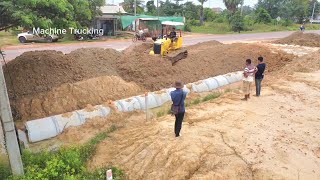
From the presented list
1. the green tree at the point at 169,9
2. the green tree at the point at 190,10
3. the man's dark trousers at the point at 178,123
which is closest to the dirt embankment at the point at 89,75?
the man's dark trousers at the point at 178,123

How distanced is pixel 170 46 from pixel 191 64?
2.62 metres

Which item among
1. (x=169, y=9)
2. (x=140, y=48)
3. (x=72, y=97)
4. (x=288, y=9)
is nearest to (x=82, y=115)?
(x=72, y=97)

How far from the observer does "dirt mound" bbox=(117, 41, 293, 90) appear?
1520 centimetres

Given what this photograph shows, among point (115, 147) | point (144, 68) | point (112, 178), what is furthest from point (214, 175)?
point (144, 68)

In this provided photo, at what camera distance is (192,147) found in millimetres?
7957

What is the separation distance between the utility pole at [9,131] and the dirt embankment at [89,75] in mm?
4195

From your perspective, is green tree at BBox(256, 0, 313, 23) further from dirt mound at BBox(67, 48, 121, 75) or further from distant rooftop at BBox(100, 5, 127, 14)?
dirt mound at BBox(67, 48, 121, 75)

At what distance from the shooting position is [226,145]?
26.8 feet

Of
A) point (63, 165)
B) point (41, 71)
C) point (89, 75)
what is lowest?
point (63, 165)

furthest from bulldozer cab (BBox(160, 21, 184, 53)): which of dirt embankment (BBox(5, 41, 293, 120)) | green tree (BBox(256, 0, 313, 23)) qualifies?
green tree (BBox(256, 0, 313, 23))

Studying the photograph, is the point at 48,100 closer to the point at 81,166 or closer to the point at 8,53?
the point at 81,166

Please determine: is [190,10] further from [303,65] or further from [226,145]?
[226,145]

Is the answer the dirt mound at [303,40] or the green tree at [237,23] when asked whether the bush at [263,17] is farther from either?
the dirt mound at [303,40]

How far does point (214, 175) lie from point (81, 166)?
127 inches
